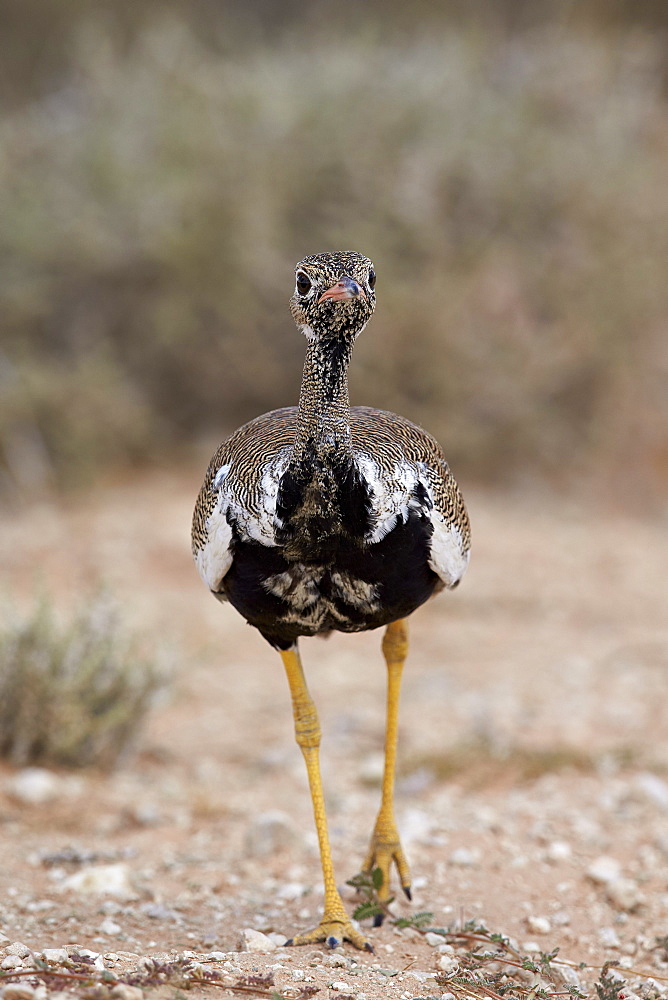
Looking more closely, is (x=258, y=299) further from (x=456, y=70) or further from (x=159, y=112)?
(x=456, y=70)

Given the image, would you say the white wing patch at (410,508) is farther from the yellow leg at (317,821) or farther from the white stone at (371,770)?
the white stone at (371,770)

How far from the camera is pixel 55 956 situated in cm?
307

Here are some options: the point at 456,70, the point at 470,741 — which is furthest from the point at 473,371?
the point at 470,741

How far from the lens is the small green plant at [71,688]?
5629 millimetres

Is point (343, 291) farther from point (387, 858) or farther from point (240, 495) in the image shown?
point (387, 858)

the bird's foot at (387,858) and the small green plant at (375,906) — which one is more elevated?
the bird's foot at (387,858)

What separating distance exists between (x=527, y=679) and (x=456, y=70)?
24.9 feet

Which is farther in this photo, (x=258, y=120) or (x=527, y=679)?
(x=258, y=120)

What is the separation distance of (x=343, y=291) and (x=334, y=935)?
2106 mm

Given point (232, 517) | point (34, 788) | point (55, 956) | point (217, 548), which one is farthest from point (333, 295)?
point (34, 788)

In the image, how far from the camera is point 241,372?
1145 cm

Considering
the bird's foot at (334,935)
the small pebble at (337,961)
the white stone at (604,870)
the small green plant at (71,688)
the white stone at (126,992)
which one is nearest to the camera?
the white stone at (126,992)

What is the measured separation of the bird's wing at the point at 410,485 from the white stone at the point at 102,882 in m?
1.87

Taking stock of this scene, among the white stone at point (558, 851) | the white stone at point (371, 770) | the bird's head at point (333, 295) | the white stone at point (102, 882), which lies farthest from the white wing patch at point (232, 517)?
the white stone at point (371, 770)
